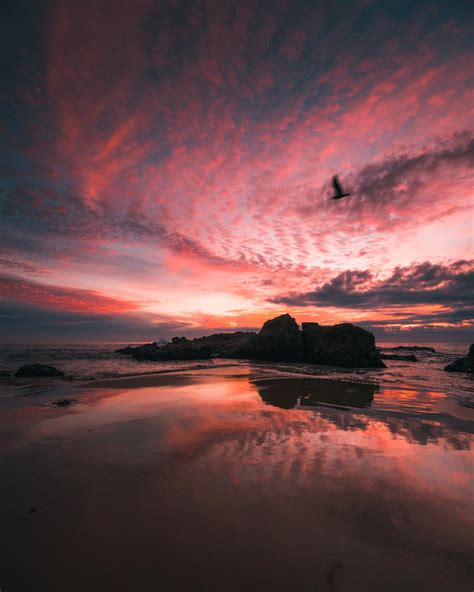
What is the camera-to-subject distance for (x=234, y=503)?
3.07 m

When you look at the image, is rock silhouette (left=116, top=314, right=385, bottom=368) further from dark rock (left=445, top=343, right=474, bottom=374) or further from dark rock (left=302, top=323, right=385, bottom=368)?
dark rock (left=445, top=343, right=474, bottom=374)

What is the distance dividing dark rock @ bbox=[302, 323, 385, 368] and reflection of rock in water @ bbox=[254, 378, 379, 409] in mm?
11437

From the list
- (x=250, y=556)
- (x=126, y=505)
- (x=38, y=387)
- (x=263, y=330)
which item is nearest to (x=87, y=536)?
(x=126, y=505)

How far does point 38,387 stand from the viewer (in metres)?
10.4

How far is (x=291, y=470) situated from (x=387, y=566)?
5.64ft

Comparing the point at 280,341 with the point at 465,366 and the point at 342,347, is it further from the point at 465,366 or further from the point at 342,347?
the point at 465,366

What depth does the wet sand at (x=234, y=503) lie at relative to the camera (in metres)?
2.15

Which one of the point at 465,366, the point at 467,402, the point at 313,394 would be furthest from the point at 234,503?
the point at 465,366

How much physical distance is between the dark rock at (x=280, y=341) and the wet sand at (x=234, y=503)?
19600 mm

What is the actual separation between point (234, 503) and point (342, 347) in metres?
22.0

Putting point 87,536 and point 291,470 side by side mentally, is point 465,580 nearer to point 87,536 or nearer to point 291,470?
point 291,470

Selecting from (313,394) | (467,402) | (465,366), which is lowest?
(467,402)

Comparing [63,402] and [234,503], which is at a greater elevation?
[63,402]

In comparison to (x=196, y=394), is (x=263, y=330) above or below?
above
